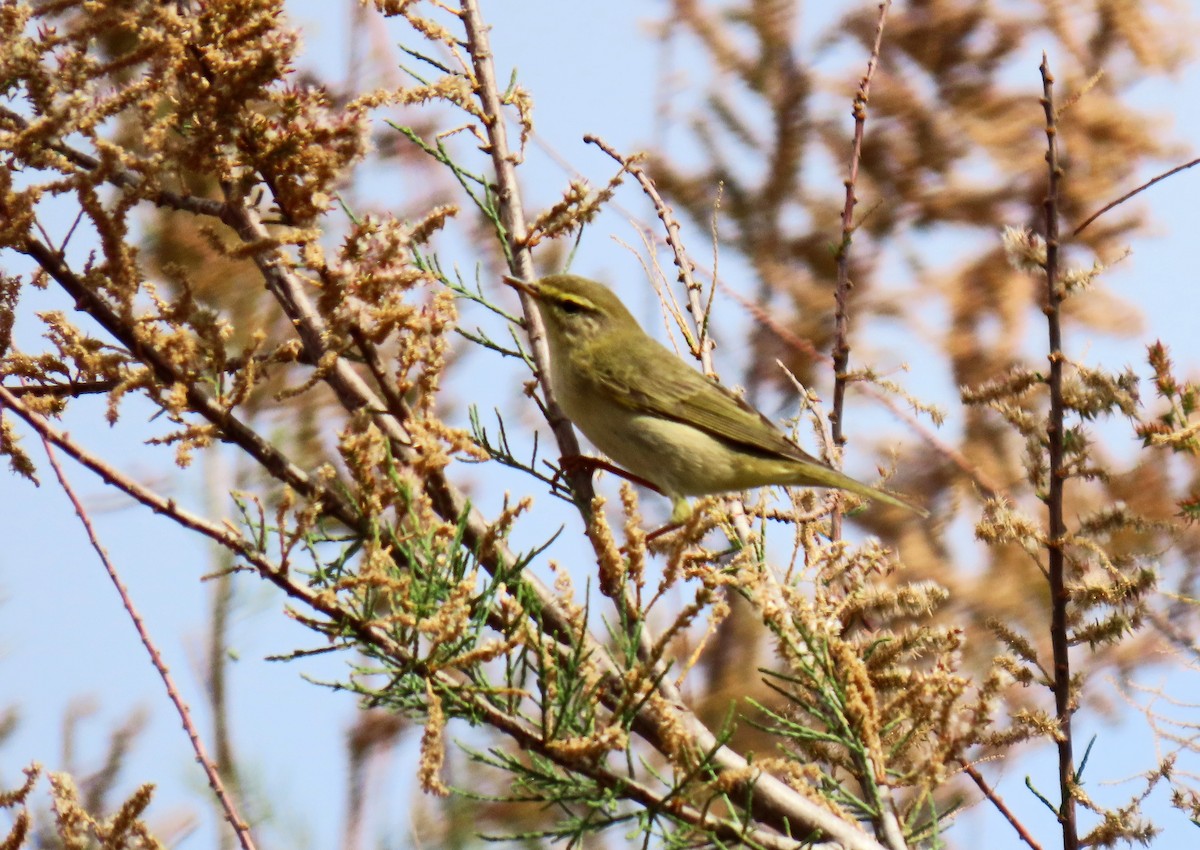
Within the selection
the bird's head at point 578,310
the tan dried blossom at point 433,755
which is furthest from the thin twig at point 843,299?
the bird's head at point 578,310

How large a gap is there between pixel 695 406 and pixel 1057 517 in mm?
2084

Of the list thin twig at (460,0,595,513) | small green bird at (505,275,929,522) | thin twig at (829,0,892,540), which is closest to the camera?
thin twig at (829,0,892,540)

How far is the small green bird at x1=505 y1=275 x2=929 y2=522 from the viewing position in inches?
155

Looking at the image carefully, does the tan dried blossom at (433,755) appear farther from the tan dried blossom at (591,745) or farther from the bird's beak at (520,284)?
the bird's beak at (520,284)

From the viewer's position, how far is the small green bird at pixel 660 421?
155 inches

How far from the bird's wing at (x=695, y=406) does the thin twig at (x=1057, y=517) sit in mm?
1695

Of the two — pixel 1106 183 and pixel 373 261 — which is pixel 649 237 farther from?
pixel 1106 183

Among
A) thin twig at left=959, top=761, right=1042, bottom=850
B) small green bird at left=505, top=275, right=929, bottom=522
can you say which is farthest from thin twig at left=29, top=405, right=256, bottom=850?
small green bird at left=505, top=275, right=929, bottom=522

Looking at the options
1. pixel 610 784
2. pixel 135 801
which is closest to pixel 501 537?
pixel 610 784

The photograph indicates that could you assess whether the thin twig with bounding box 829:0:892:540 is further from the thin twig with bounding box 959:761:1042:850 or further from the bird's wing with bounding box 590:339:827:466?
the bird's wing with bounding box 590:339:827:466

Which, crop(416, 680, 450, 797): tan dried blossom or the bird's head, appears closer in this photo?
crop(416, 680, 450, 797): tan dried blossom

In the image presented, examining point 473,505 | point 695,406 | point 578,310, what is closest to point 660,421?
point 695,406

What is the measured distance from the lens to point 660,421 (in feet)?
13.4

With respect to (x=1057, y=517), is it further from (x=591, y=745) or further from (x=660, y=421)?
(x=660, y=421)
